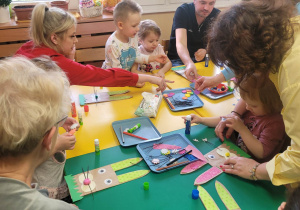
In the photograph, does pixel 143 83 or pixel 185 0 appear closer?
pixel 143 83

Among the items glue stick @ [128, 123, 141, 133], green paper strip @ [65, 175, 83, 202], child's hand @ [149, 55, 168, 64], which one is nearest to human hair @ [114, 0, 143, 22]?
child's hand @ [149, 55, 168, 64]

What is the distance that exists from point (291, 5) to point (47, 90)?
862 mm

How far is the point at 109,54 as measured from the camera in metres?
2.03

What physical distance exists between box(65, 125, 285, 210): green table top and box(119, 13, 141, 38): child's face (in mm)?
1197

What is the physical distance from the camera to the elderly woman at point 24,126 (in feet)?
2.01

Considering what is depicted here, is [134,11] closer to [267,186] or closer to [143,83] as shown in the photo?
[143,83]

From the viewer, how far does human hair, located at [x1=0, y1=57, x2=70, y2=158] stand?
2.01ft

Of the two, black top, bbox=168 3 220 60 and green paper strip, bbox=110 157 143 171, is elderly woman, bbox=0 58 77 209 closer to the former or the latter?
green paper strip, bbox=110 157 143 171

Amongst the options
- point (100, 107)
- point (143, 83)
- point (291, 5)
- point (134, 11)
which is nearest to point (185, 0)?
point (134, 11)

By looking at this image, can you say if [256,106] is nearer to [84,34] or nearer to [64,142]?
[64,142]

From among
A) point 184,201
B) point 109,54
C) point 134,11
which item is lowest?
point 184,201

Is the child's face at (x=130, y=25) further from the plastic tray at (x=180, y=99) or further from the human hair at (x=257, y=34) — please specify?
the human hair at (x=257, y=34)

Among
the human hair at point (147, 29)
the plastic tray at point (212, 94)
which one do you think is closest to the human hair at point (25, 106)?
the plastic tray at point (212, 94)

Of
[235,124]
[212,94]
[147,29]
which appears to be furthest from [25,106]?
[147,29]
